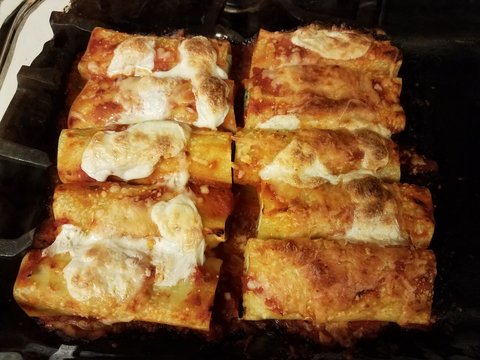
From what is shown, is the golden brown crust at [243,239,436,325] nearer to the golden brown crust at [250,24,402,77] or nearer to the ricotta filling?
the ricotta filling

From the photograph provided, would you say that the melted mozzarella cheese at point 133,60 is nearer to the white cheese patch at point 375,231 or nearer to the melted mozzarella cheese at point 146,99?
the melted mozzarella cheese at point 146,99

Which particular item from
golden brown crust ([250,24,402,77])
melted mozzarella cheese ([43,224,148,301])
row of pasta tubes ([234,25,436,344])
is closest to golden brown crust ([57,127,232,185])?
row of pasta tubes ([234,25,436,344])

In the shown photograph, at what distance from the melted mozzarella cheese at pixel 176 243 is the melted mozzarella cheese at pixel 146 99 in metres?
0.64

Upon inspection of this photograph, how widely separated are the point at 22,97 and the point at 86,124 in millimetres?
446

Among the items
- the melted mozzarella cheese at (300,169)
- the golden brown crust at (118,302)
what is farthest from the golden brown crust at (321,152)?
the golden brown crust at (118,302)

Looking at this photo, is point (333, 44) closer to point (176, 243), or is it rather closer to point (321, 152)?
point (321, 152)

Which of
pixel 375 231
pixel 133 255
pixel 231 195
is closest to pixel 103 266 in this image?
pixel 133 255

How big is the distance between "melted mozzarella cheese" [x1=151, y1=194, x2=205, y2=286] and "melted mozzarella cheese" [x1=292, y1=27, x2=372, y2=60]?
1.40 m

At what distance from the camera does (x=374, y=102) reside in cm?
307

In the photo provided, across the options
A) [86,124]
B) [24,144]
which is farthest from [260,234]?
[24,144]

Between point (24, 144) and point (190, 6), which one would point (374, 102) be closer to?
point (190, 6)

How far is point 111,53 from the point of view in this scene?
321 cm

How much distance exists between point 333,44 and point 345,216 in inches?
48.1

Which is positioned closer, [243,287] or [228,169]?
[243,287]
